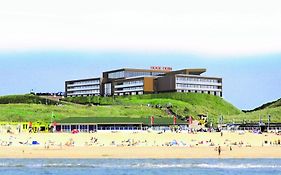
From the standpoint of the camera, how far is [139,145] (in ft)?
241

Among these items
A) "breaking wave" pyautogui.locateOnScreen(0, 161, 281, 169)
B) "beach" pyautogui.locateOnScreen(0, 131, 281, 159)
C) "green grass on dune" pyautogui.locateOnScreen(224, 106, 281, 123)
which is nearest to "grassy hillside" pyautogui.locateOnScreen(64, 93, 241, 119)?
"green grass on dune" pyautogui.locateOnScreen(224, 106, 281, 123)

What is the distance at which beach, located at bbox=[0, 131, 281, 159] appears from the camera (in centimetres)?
6588

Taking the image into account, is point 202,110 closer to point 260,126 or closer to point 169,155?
point 260,126

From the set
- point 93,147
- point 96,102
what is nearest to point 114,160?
point 93,147

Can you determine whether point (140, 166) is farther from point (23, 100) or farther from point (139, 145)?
point (23, 100)

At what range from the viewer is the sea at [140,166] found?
51253 mm

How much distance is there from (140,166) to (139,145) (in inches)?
715

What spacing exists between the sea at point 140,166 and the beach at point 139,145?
13.7 feet

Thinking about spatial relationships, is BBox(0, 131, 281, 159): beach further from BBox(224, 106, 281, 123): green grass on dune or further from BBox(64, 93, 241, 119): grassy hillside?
BBox(64, 93, 241, 119): grassy hillside

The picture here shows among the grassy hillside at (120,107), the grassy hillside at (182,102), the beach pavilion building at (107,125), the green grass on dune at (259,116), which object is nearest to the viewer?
the beach pavilion building at (107,125)

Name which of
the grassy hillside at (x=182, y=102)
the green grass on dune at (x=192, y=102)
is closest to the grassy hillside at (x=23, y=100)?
the grassy hillside at (x=182, y=102)

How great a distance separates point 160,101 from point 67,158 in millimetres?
105441

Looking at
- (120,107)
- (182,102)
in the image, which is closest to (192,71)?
(182,102)

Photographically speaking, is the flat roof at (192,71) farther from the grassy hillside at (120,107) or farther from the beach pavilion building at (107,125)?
the beach pavilion building at (107,125)
